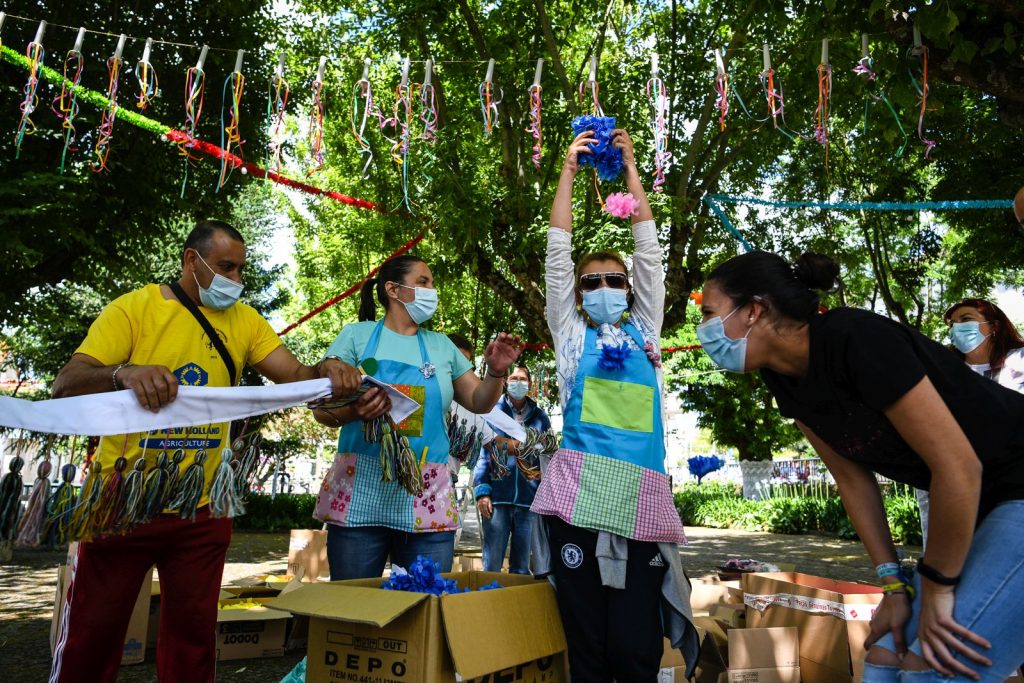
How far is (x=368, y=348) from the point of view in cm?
351

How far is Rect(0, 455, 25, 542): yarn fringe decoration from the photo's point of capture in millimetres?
2773

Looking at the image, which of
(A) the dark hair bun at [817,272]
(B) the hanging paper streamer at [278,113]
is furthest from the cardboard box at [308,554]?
(A) the dark hair bun at [817,272]

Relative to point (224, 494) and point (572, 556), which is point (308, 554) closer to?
point (224, 494)

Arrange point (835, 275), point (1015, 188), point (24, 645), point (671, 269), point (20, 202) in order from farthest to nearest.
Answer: point (671, 269) → point (1015, 188) → point (20, 202) → point (24, 645) → point (835, 275)

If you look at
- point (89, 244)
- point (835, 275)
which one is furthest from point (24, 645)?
point (89, 244)

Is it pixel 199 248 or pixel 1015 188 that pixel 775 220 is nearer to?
pixel 1015 188

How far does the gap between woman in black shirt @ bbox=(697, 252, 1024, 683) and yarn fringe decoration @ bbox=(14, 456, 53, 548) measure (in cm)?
245

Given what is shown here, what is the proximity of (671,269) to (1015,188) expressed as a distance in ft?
14.2

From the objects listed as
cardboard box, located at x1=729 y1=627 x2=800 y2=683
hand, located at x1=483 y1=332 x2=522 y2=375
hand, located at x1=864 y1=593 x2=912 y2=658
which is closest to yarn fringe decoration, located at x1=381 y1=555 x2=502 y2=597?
hand, located at x1=483 y1=332 x2=522 y2=375

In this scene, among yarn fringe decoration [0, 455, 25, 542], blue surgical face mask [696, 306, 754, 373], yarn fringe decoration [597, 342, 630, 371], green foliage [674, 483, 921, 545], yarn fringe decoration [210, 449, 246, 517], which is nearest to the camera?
blue surgical face mask [696, 306, 754, 373]

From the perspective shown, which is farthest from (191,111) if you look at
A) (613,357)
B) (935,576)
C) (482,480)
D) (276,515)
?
(276,515)

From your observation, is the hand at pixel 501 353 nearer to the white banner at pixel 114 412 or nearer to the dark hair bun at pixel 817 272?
the white banner at pixel 114 412

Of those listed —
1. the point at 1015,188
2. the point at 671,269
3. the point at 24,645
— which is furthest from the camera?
the point at 671,269

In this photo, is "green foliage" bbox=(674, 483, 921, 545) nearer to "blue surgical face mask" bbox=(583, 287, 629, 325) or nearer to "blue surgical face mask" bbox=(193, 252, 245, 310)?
"blue surgical face mask" bbox=(583, 287, 629, 325)
